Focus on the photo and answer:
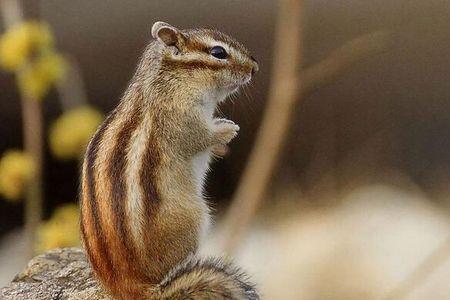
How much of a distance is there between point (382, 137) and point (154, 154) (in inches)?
97.6

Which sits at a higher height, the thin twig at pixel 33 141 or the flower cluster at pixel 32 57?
the flower cluster at pixel 32 57

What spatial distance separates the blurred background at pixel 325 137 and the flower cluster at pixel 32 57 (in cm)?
128

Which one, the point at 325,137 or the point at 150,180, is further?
the point at 325,137

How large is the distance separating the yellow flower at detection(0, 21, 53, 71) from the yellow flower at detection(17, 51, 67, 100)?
0.02m

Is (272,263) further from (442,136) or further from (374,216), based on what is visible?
(442,136)

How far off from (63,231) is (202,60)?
1.43 feet

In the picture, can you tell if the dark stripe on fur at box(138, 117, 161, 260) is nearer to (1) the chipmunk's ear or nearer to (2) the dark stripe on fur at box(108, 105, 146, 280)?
(2) the dark stripe on fur at box(108, 105, 146, 280)

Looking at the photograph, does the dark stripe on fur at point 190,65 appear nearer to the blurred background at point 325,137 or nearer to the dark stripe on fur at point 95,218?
the dark stripe on fur at point 95,218

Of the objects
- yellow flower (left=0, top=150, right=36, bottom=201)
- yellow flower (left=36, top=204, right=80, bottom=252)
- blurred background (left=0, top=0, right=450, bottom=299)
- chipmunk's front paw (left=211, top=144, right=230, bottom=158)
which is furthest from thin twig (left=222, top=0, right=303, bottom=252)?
blurred background (left=0, top=0, right=450, bottom=299)

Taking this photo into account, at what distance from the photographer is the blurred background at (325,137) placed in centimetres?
358

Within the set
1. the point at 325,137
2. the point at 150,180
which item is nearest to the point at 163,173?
the point at 150,180

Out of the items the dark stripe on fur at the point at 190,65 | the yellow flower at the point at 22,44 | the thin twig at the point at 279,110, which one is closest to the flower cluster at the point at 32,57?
the yellow flower at the point at 22,44

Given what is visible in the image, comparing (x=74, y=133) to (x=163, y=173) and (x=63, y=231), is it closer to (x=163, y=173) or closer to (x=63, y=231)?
(x=63, y=231)

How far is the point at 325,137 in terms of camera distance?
4.18 meters
